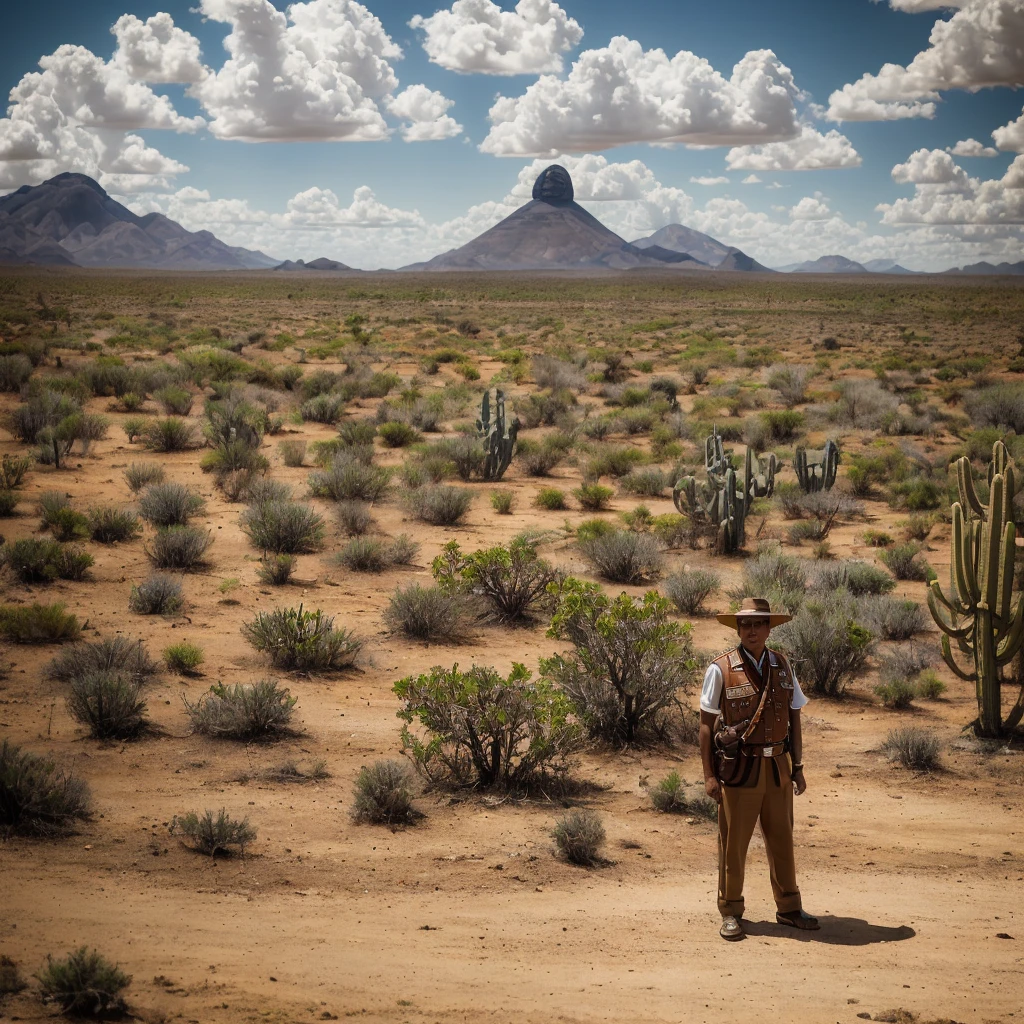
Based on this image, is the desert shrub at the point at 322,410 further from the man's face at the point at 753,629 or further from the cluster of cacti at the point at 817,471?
the man's face at the point at 753,629

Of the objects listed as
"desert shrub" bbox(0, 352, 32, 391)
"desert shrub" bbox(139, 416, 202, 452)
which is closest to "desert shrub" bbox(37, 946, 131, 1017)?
"desert shrub" bbox(139, 416, 202, 452)

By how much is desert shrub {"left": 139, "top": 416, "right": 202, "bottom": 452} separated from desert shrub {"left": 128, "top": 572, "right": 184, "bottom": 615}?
9919mm

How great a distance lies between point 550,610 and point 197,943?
305 inches

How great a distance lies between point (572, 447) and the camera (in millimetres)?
23000

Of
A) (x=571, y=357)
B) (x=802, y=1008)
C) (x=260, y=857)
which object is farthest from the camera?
(x=571, y=357)

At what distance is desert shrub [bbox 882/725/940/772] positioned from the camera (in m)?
8.71

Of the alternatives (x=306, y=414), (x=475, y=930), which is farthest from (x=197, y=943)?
(x=306, y=414)

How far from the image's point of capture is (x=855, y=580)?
1349 centimetres

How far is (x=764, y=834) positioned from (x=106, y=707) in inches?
212

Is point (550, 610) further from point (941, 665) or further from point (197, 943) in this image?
point (197, 943)

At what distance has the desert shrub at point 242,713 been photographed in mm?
8734

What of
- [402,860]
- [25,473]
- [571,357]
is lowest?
[402,860]

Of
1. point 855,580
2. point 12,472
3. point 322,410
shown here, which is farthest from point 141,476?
point 855,580

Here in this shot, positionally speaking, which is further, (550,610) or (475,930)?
(550,610)
